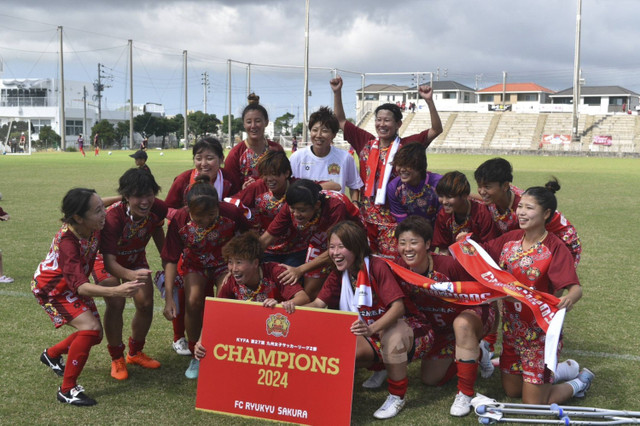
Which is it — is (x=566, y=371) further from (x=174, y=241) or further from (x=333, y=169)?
(x=174, y=241)

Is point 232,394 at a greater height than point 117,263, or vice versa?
point 117,263

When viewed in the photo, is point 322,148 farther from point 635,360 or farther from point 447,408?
point 635,360

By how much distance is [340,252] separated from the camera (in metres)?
4.01

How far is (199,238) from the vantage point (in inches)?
185

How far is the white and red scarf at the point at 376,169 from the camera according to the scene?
5156mm

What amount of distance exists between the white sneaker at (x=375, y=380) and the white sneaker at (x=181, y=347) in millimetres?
1555

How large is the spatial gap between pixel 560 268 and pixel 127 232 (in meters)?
3.12

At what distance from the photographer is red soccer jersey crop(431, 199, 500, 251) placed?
188 inches

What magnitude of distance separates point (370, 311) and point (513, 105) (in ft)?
307

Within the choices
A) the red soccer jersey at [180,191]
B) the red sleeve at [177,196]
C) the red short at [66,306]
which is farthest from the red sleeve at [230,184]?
the red short at [66,306]

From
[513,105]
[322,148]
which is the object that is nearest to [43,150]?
[322,148]

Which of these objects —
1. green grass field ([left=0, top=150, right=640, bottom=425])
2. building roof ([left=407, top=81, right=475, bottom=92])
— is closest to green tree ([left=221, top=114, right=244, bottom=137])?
building roof ([left=407, top=81, right=475, bottom=92])

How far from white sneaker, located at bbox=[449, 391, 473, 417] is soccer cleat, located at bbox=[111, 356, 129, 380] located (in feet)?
7.79

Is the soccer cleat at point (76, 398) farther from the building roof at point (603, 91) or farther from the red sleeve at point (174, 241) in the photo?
the building roof at point (603, 91)
